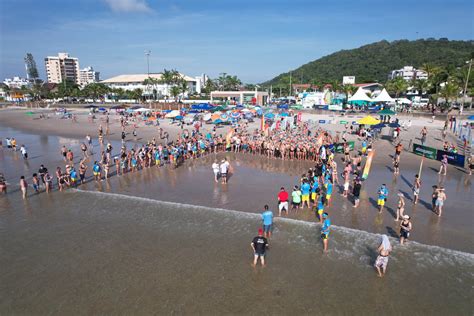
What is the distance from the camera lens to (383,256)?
7.69 metres

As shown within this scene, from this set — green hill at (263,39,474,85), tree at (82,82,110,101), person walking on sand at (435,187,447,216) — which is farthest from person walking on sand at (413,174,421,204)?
green hill at (263,39,474,85)

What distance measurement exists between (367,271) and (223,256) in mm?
4038

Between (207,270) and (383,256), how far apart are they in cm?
469

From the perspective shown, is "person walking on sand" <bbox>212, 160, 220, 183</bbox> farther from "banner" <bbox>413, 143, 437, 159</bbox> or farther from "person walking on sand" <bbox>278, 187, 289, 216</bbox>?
"banner" <bbox>413, 143, 437, 159</bbox>

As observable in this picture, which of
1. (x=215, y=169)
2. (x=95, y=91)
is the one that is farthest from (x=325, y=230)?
(x=95, y=91)

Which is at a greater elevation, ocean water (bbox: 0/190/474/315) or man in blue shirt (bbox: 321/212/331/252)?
man in blue shirt (bbox: 321/212/331/252)

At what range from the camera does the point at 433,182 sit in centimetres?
1541

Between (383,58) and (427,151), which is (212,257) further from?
(383,58)

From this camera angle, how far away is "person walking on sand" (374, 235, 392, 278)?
7.62 m

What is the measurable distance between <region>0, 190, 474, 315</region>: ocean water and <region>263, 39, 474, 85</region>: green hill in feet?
331

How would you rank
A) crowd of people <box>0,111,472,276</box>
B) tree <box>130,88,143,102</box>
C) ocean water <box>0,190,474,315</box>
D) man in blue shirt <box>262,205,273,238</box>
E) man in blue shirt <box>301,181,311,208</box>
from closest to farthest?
ocean water <box>0,190,474,315</box> < man in blue shirt <box>262,205,273,238</box> < crowd of people <box>0,111,472,276</box> < man in blue shirt <box>301,181,311,208</box> < tree <box>130,88,143,102</box>

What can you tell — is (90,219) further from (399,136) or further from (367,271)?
(399,136)

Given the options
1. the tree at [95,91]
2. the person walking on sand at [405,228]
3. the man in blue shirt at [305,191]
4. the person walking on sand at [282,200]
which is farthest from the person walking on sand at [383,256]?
the tree at [95,91]

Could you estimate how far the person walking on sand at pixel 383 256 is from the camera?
7.62 metres
